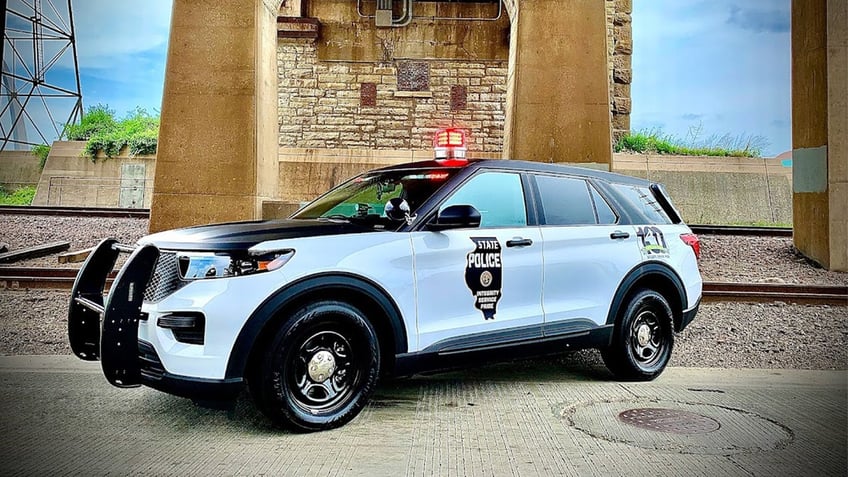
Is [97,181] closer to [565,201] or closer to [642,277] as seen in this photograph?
[565,201]

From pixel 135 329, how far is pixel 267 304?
730mm

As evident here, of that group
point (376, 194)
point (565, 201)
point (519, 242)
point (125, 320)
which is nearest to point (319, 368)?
point (125, 320)

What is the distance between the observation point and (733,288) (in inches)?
344

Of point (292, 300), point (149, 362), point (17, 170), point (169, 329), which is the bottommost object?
point (149, 362)

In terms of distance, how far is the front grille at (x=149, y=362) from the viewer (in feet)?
11.3

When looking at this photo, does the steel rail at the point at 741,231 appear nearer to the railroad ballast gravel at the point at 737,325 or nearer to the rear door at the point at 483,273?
the railroad ballast gravel at the point at 737,325

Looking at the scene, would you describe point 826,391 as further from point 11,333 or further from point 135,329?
point 11,333

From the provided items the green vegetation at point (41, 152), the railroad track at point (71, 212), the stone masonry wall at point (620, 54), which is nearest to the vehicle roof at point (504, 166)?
the railroad track at point (71, 212)

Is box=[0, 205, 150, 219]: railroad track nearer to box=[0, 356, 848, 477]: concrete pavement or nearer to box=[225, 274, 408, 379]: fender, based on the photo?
box=[0, 356, 848, 477]: concrete pavement

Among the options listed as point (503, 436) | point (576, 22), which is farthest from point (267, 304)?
point (576, 22)

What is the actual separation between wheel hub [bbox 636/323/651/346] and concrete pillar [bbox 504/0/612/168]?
18.8 ft

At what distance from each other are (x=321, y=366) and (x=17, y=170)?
90.6 ft

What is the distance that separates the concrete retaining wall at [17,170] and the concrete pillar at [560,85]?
2275 cm

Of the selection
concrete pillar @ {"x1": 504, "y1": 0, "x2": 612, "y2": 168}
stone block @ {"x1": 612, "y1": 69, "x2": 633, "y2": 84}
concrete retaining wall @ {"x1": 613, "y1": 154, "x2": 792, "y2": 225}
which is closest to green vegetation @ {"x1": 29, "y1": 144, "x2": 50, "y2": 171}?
concrete retaining wall @ {"x1": 613, "y1": 154, "x2": 792, "y2": 225}
